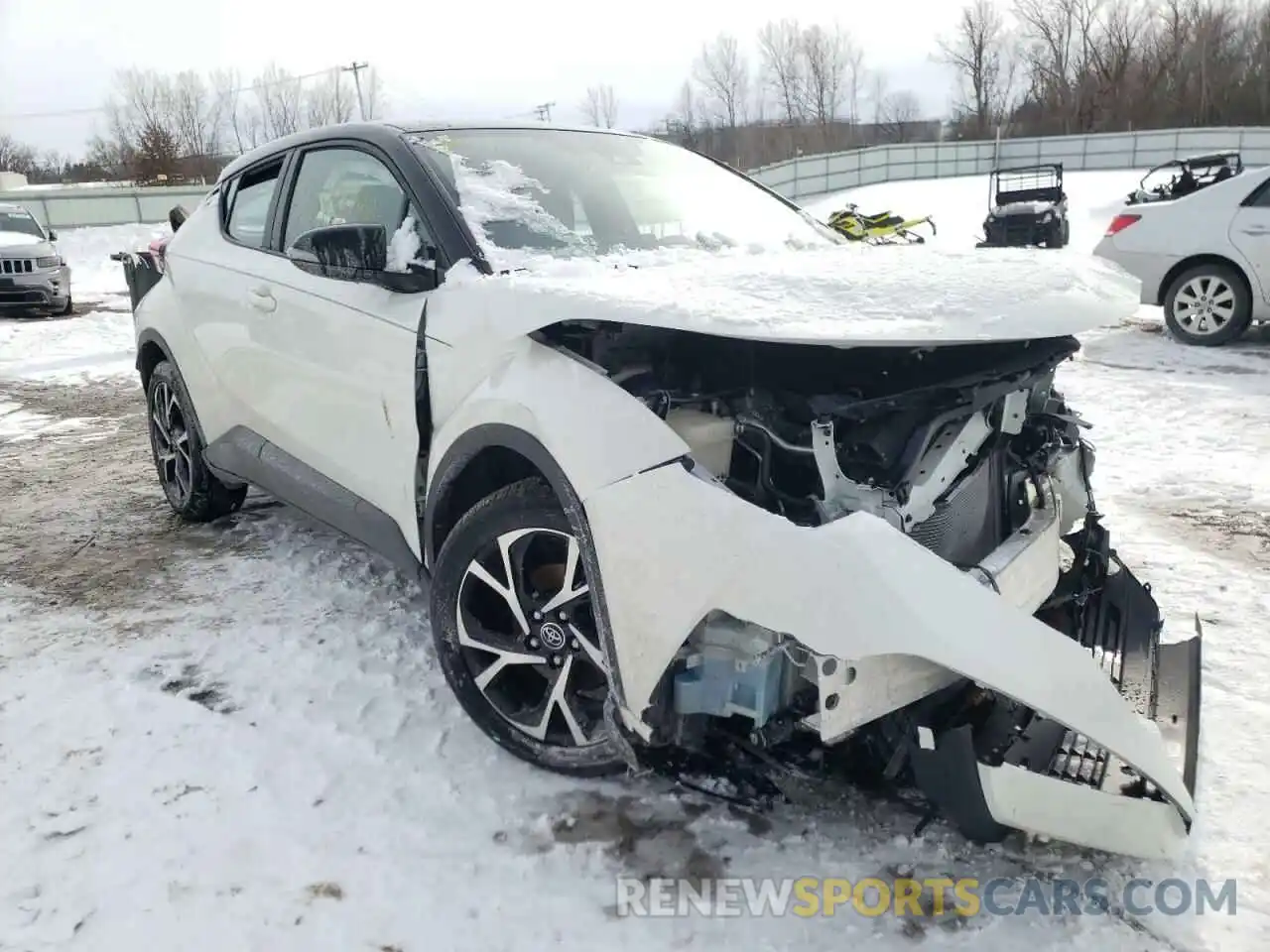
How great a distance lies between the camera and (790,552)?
1864 mm

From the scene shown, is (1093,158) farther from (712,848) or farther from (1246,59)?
(712,848)

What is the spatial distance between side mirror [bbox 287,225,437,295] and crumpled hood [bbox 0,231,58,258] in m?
12.8

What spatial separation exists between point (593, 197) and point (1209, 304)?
7.23 m

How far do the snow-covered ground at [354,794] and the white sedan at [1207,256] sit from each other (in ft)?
14.0

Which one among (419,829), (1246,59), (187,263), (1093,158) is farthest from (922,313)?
(1246,59)

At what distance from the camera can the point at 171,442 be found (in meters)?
4.71

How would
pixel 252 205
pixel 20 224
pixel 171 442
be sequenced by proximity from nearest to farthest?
pixel 252 205 < pixel 171 442 < pixel 20 224

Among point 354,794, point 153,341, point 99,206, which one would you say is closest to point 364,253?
point 354,794

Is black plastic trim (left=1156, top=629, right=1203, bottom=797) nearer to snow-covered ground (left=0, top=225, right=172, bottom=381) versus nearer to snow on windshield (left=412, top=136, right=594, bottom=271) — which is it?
snow on windshield (left=412, top=136, right=594, bottom=271)

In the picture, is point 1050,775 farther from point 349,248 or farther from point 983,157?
point 983,157

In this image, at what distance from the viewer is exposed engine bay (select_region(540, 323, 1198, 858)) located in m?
1.97

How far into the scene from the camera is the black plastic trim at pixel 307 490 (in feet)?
9.85

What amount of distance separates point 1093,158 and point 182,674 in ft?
127

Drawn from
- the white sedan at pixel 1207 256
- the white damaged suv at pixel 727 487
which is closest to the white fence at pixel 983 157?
the white sedan at pixel 1207 256
